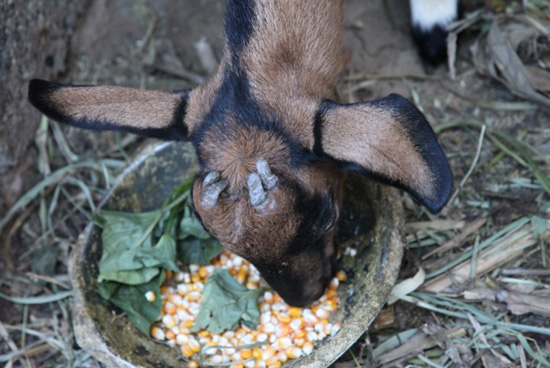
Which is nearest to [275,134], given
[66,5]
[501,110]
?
[501,110]

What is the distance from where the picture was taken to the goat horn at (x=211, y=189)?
3.23 m

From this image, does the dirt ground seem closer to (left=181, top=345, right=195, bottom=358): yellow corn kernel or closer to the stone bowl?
the stone bowl

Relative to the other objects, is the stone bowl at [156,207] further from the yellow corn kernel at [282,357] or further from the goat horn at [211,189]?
the goat horn at [211,189]

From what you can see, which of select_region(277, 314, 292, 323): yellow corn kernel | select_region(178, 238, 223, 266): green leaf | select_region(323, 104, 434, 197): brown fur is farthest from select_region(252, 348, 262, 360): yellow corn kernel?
select_region(323, 104, 434, 197): brown fur

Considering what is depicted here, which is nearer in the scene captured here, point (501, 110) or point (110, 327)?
point (110, 327)

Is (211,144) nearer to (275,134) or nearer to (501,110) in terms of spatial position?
(275,134)

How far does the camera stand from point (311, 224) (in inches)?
133

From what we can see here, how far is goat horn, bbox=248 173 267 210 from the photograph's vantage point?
3.13 m

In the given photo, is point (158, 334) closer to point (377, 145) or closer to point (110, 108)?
point (110, 108)

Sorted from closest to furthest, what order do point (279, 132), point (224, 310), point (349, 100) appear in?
1. point (279, 132)
2. point (224, 310)
3. point (349, 100)

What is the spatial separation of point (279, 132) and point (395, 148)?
63 centimetres

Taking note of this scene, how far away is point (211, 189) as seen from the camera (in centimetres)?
323

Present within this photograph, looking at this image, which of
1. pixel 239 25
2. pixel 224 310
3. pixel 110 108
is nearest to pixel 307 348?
pixel 224 310

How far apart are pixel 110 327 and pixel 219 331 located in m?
0.63
